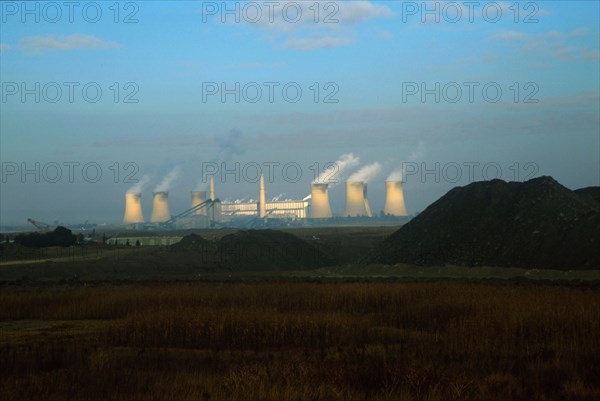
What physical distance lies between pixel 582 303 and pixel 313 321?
5.55 metres

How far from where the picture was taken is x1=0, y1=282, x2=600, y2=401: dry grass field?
375 inches

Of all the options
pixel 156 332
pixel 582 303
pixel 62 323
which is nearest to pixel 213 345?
pixel 156 332

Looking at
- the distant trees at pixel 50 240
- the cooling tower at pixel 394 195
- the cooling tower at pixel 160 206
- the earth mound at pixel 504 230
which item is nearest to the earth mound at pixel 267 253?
the earth mound at pixel 504 230

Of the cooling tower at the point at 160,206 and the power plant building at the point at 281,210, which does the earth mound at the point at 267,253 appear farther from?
the power plant building at the point at 281,210

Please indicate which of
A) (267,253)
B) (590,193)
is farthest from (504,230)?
(267,253)

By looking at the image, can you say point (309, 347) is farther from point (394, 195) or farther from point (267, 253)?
point (394, 195)

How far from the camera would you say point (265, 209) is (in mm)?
192875

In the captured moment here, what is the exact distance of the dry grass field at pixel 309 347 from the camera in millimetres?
9531

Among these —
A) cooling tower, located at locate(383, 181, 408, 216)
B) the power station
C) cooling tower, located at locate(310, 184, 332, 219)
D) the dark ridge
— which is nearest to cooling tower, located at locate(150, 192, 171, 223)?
the power station

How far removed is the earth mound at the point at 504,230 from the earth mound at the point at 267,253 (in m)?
8.62

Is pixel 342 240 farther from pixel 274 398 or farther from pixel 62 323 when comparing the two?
pixel 274 398

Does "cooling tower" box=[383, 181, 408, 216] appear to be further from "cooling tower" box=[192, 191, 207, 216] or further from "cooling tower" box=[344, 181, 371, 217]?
"cooling tower" box=[192, 191, 207, 216]

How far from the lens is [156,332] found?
→ 47.5 ft

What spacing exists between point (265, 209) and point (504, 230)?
156 meters
